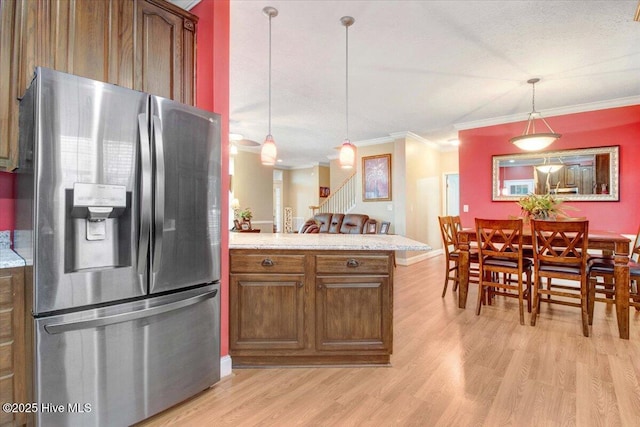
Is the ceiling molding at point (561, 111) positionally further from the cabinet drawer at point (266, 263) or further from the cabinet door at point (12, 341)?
the cabinet door at point (12, 341)

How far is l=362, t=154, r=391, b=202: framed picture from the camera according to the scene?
6.72 meters

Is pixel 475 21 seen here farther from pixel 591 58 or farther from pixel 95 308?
pixel 95 308

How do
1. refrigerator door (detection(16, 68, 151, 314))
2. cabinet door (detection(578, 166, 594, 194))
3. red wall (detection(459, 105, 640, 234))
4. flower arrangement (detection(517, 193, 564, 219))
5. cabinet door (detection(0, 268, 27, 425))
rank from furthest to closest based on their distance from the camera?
cabinet door (detection(578, 166, 594, 194))
red wall (detection(459, 105, 640, 234))
flower arrangement (detection(517, 193, 564, 219))
cabinet door (detection(0, 268, 27, 425))
refrigerator door (detection(16, 68, 151, 314))

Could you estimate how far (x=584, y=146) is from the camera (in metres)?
4.54

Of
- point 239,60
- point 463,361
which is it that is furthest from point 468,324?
point 239,60

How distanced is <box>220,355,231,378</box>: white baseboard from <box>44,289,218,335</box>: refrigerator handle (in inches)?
21.6

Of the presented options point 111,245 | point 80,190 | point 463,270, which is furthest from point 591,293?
point 80,190

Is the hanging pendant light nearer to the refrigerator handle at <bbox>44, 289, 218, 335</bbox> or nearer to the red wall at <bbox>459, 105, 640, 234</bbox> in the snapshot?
the red wall at <bbox>459, 105, 640, 234</bbox>

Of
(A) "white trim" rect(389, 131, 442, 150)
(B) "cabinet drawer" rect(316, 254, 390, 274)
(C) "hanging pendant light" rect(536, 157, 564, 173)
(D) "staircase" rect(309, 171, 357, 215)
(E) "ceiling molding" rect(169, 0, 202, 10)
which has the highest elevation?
(A) "white trim" rect(389, 131, 442, 150)

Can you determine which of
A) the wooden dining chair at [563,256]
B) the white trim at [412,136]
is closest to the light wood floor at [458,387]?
the wooden dining chair at [563,256]

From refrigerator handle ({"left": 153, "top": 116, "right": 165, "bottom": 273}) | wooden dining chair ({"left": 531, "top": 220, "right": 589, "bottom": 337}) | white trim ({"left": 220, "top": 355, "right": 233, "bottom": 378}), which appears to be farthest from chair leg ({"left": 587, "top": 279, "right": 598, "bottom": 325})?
refrigerator handle ({"left": 153, "top": 116, "right": 165, "bottom": 273})

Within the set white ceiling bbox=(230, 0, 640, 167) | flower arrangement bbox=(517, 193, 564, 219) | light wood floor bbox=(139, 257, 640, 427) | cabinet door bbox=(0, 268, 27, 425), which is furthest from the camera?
flower arrangement bbox=(517, 193, 564, 219)

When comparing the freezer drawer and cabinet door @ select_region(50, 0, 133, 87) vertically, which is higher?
cabinet door @ select_region(50, 0, 133, 87)

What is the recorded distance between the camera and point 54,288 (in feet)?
4.43
